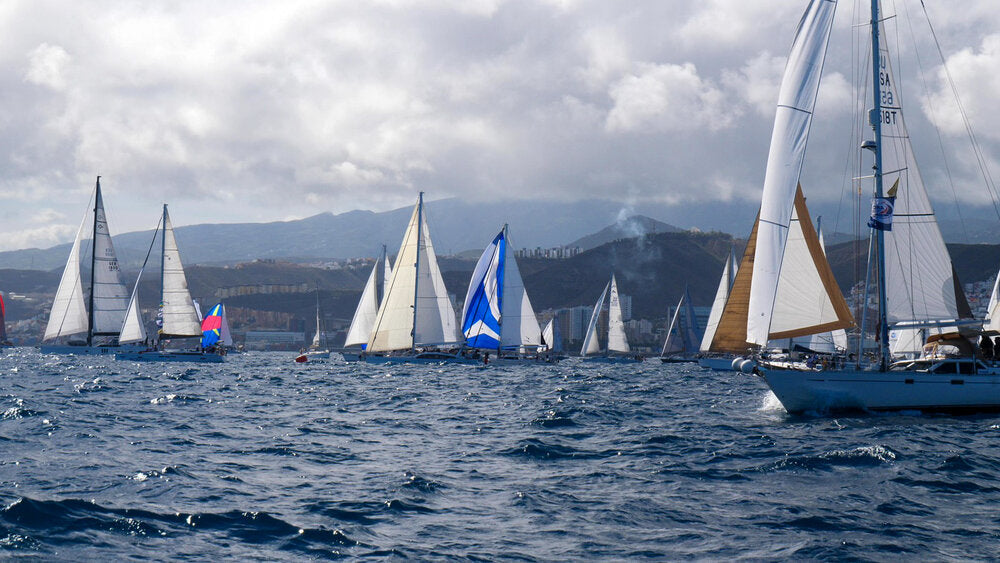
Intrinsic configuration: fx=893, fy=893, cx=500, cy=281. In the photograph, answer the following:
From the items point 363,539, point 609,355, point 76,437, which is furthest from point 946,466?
point 609,355

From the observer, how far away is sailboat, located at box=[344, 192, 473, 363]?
6950 centimetres

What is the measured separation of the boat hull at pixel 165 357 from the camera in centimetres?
7581

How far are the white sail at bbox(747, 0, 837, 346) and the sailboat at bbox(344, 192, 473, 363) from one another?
43.7m

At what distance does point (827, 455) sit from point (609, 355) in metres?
107

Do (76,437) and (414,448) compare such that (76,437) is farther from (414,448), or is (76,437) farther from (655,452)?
(655,452)

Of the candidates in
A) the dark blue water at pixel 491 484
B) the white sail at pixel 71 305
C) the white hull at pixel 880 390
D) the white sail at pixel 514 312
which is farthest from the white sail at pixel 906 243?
the white sail at pixel 71 305

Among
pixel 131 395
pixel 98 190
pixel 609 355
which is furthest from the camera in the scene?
pixel 609 355

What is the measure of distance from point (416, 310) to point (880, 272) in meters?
46.2

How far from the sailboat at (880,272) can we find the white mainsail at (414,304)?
143 ft

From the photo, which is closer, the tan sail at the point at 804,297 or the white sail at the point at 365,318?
the tan sail at the point at 804,297

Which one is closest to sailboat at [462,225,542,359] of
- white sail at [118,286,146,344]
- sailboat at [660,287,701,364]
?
white sail at [118,286,146,344]

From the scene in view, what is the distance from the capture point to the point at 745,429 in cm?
2348

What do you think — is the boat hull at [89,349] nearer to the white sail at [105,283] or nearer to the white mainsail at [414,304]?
the white sail at [105,283]

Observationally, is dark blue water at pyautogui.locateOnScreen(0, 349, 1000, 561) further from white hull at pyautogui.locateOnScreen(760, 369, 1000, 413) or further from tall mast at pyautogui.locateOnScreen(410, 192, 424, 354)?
tall mast at pyautogui.locateOnScreen(410, 192, 424, 354)
